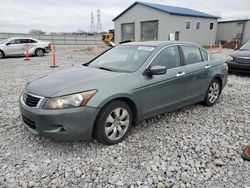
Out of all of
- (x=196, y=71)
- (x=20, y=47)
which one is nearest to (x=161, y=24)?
(x=20, y=47)

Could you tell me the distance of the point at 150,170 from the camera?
8.88 feet

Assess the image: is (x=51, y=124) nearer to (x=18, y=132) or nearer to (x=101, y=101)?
(x=101, y=101)

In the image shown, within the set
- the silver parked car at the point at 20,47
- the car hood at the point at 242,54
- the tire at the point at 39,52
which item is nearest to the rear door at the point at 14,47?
the silver parked car at the point at 20,47

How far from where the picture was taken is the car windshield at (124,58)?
362 centimetres

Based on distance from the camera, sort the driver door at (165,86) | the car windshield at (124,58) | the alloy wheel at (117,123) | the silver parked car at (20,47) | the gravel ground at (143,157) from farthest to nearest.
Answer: the silver parked car at (20,47), the car windshield at (124,58), the driver door at (165,86), the alloy wheel at (117,123), the gravel ground at (143,157)

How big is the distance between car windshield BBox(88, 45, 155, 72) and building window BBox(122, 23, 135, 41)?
74.7 feet

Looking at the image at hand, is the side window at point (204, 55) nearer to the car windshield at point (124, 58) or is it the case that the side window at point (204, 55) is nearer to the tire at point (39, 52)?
the car windshield at point (124, 58)

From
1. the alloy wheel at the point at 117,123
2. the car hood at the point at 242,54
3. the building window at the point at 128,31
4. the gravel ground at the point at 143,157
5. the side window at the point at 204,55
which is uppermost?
the building window at the point at 128,31

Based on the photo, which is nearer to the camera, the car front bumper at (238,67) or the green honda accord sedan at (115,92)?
the green honda accord sedan at (115,92)

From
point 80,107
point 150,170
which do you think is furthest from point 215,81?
point 80,107

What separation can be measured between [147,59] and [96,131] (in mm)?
1474

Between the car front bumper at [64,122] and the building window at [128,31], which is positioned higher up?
the building window at [128,31]

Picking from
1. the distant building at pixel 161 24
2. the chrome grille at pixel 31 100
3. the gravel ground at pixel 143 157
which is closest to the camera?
the gravel ground at pixel 143 157

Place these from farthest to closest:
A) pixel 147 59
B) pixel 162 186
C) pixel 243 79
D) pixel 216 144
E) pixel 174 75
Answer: pixel 243 79
pixel 174 75
pixel 147 59
pixel 216 144
pixel 162 186
